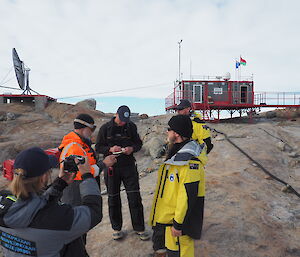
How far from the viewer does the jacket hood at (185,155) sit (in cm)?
253

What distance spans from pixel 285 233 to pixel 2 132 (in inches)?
895

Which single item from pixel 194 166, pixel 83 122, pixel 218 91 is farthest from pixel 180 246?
pixel 218 91

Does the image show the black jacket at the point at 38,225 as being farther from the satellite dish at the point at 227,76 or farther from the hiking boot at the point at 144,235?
the satellite dish at the point at 227,76

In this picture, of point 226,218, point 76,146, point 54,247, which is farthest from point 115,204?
point 54,247

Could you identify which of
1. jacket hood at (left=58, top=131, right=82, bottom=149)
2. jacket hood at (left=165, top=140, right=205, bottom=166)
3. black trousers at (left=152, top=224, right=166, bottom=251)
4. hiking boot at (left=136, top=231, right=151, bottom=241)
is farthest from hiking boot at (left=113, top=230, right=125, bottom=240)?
jacket hood at (left=165, top=140, right=205, bottom=166)

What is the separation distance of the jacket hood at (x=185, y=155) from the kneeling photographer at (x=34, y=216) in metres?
1.14

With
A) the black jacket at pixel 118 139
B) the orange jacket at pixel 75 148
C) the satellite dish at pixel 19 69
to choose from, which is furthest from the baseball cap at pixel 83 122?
the satellite dish at pixel 19 69

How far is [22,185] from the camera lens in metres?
1.58

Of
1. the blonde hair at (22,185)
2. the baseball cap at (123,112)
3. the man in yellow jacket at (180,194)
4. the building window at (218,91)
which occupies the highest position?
the building window at (218,91)

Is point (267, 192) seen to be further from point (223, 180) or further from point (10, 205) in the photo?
point (10, 205)

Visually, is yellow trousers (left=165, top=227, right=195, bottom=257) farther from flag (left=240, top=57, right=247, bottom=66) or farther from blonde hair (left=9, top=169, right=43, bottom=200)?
flag (left=240, top=57, right=247, bottom=66)

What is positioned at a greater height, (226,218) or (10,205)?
(10,205)

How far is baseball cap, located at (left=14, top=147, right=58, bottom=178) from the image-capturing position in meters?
1.61

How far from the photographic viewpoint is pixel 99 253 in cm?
375
